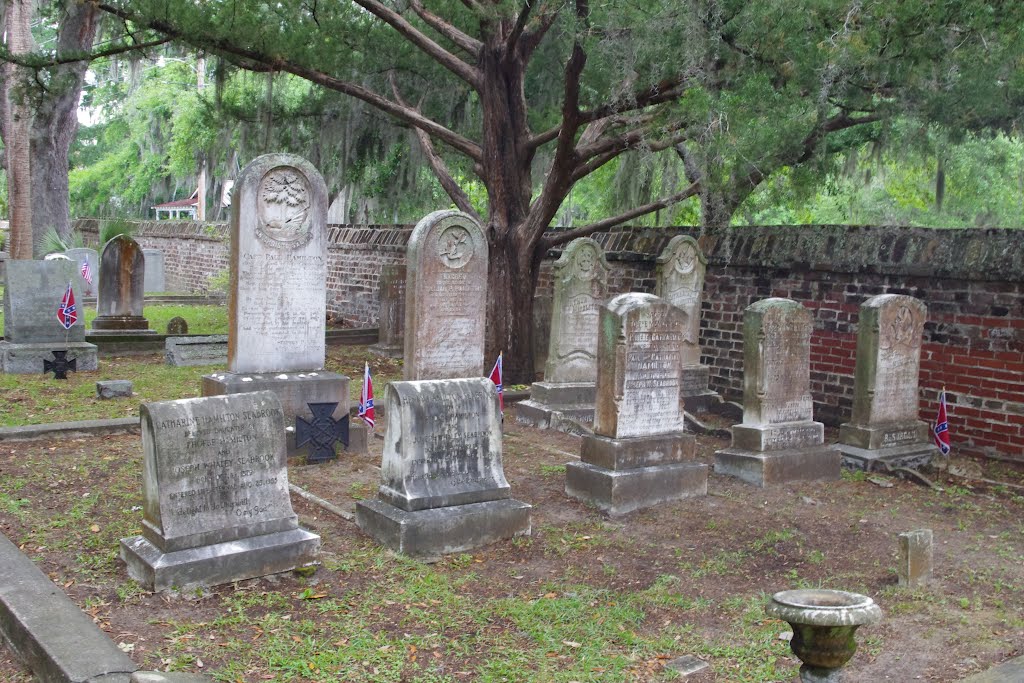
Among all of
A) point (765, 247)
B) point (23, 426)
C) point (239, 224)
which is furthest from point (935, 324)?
point (23, 426)

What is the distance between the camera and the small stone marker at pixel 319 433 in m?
8.19

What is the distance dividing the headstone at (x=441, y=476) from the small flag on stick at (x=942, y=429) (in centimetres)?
501

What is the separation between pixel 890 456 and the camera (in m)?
8.90

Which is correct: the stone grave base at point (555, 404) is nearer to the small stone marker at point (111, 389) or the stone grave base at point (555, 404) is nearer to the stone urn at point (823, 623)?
the small stone marker at point (111, 389)

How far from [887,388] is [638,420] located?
2940 mm

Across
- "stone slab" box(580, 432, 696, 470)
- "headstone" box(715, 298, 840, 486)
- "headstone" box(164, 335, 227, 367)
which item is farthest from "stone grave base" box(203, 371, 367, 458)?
"headstone" box(164, 335, 227, 367)

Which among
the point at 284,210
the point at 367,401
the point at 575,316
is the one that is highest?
the point at 284,210

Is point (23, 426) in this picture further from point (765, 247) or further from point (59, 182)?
point (59, 182)

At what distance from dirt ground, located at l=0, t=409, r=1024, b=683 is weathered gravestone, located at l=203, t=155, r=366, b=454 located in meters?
0.79

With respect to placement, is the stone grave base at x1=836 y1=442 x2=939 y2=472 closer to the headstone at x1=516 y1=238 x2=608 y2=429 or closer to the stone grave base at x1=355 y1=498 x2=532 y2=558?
the headstone at x1=516 y1=238 x2=608 y2=429

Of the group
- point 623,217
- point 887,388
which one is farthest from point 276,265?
point 887,388

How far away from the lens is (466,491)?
6.25 meters

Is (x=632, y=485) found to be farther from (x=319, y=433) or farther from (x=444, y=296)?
(x=444, y=296)

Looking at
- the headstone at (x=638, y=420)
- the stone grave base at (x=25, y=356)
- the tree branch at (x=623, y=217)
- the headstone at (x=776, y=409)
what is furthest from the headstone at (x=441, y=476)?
the stone grave base at (x=25, y=356)
